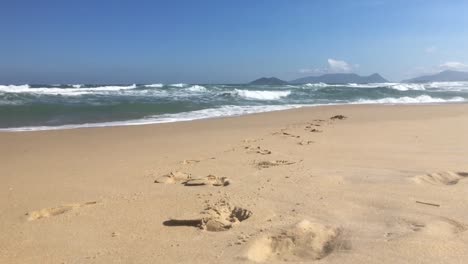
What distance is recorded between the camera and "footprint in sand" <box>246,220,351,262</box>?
2.30m

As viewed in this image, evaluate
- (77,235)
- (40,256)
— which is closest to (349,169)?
(77,235)

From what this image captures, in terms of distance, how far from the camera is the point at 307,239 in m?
2.47

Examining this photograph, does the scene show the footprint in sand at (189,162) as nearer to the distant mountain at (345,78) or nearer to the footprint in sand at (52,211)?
the footprint in sand at (52,211)

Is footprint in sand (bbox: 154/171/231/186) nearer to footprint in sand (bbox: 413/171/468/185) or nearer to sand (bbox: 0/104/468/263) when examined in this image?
sand (bbox: 0/104/468/263)

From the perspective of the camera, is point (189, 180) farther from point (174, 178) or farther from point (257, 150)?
point (257, 150)

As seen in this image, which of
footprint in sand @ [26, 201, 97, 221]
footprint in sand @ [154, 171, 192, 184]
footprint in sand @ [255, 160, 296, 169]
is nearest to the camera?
footprint in sand @ [26, 201, 97, 221]

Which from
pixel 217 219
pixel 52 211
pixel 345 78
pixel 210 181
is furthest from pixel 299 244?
pixel 345 78

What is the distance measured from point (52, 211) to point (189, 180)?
1.24m

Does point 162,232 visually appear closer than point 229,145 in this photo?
Yes

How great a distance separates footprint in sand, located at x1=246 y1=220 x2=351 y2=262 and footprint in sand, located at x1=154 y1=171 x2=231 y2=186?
132 cm

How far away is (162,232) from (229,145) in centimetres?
353

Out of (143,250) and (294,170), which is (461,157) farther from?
(143,250)

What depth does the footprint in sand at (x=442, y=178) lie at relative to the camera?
375 centimetres

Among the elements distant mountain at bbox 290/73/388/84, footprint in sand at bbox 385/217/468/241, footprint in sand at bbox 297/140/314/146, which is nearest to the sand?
footprint in sand at bbox 385/217/468/241
